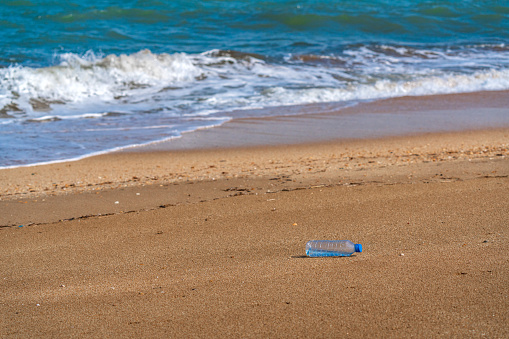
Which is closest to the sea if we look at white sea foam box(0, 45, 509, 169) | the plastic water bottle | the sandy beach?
white sea foam box(0, 45, 509, 169)

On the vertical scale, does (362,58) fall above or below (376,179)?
above

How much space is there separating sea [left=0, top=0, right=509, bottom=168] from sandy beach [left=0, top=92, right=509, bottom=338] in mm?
2340

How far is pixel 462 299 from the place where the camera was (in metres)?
2.23

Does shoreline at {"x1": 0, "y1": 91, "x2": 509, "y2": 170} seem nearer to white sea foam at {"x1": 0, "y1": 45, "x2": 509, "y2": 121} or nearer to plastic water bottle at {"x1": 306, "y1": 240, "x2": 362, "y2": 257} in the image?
white sea foam at {"x1": 0, "y1": 45, "x2": 509, "y2": 121}

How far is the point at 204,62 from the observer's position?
13656 mm

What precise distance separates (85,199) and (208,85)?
745 centimetres

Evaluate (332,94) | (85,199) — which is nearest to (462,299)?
(85,199)

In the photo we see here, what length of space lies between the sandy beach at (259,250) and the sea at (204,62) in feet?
7.68

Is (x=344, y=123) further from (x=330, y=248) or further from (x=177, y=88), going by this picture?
(x=330, y=248)

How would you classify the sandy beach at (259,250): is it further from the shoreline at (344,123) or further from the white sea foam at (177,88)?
the white sea foam at (177,88)

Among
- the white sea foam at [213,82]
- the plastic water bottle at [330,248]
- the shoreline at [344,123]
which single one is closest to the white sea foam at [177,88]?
the white sea foam at [213,82]

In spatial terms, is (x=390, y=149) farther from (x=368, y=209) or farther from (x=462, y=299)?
(x=462, y=299)

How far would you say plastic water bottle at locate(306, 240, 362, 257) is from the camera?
112 inches

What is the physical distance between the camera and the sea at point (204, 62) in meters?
8.41
